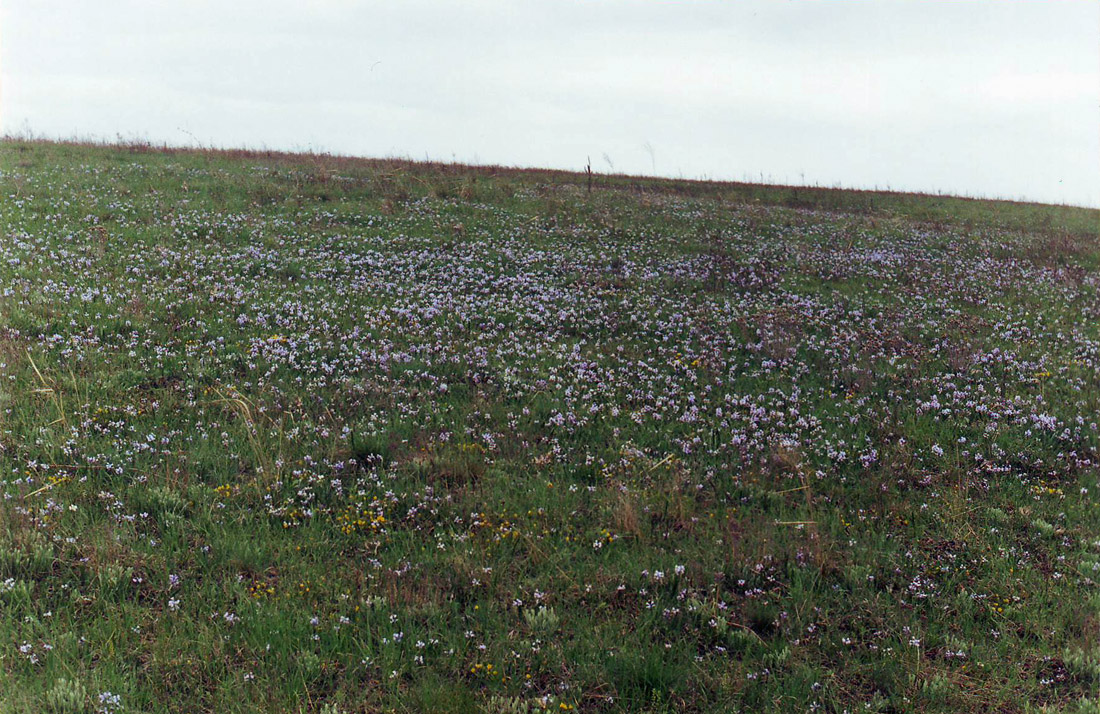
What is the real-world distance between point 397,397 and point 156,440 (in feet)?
9.35

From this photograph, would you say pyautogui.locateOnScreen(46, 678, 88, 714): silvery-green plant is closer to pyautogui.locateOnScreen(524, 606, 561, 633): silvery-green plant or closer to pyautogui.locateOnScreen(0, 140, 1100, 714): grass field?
pyautogui.locateOnScreen(0, 140, 1100, 714): grass field

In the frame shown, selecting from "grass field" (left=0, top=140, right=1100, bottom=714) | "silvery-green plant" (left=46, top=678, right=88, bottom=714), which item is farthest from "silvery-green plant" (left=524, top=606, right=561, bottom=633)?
"silvery-green plant" (left=46, top=678, right=88, bottom=714)

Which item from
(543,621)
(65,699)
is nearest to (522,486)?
(543,621)

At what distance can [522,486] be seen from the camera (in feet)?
24.0

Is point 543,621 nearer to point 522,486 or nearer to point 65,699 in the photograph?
point 522,486

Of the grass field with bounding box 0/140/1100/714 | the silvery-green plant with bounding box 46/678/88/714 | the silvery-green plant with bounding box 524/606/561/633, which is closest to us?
the silvery-green plant with bounding box 46/678/88/714

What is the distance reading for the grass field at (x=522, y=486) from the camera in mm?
5004

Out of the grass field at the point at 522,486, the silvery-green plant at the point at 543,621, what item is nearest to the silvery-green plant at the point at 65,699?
the grass field at the point at 522,486

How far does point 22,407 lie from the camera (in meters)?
7.73

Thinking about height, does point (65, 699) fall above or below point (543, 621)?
below

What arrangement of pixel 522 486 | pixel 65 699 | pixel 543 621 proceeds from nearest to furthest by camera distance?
pixel 65 699 → pixel 543 621 → pixel 522 486

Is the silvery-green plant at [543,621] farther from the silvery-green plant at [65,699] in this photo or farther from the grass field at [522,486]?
the silvery-green plant at [65,699]

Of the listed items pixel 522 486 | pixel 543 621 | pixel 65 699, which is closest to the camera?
pixel 65 699

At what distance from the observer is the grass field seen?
16.4ft
